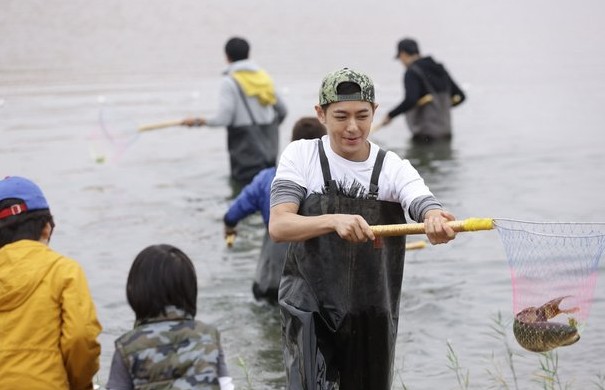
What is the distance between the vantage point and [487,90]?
74.4 feet

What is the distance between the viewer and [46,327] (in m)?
4.56

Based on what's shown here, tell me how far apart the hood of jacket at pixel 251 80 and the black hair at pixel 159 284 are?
8.61m

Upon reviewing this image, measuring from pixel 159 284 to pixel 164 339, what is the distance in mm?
193

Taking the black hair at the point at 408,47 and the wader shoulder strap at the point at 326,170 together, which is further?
the black hair at the point at 408,47

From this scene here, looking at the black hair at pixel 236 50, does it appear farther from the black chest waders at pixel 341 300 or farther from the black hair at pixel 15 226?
the black hair at pixel 15 226

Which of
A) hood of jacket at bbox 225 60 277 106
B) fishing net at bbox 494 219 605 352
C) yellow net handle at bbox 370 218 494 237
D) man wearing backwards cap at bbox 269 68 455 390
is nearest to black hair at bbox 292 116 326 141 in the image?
man wearing backwards cap at bbox 269 68 455 390

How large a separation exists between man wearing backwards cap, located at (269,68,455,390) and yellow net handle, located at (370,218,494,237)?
0.71 ft

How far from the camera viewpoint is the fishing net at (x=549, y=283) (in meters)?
4.98

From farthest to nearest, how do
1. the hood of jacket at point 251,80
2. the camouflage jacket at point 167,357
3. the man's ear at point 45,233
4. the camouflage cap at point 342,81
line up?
the hood of jacket at point 251,80 → the camouflage cap at point 342,81 → the man's ear at point 45,233 → the camouflage jacket at point 167,357

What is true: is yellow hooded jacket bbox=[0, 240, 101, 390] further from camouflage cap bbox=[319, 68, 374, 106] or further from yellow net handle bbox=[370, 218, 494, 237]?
camouflage cap bbox=[319, 68, 374, 106]

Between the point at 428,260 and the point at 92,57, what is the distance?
19.7 metres

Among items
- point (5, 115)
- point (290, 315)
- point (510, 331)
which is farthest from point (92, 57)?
point (290, 315)

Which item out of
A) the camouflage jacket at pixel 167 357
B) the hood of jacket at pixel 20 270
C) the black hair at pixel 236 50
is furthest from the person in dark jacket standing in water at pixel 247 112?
the camouflage jacket at pixel 167 357

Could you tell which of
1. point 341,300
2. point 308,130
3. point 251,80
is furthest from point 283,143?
point 341,300
